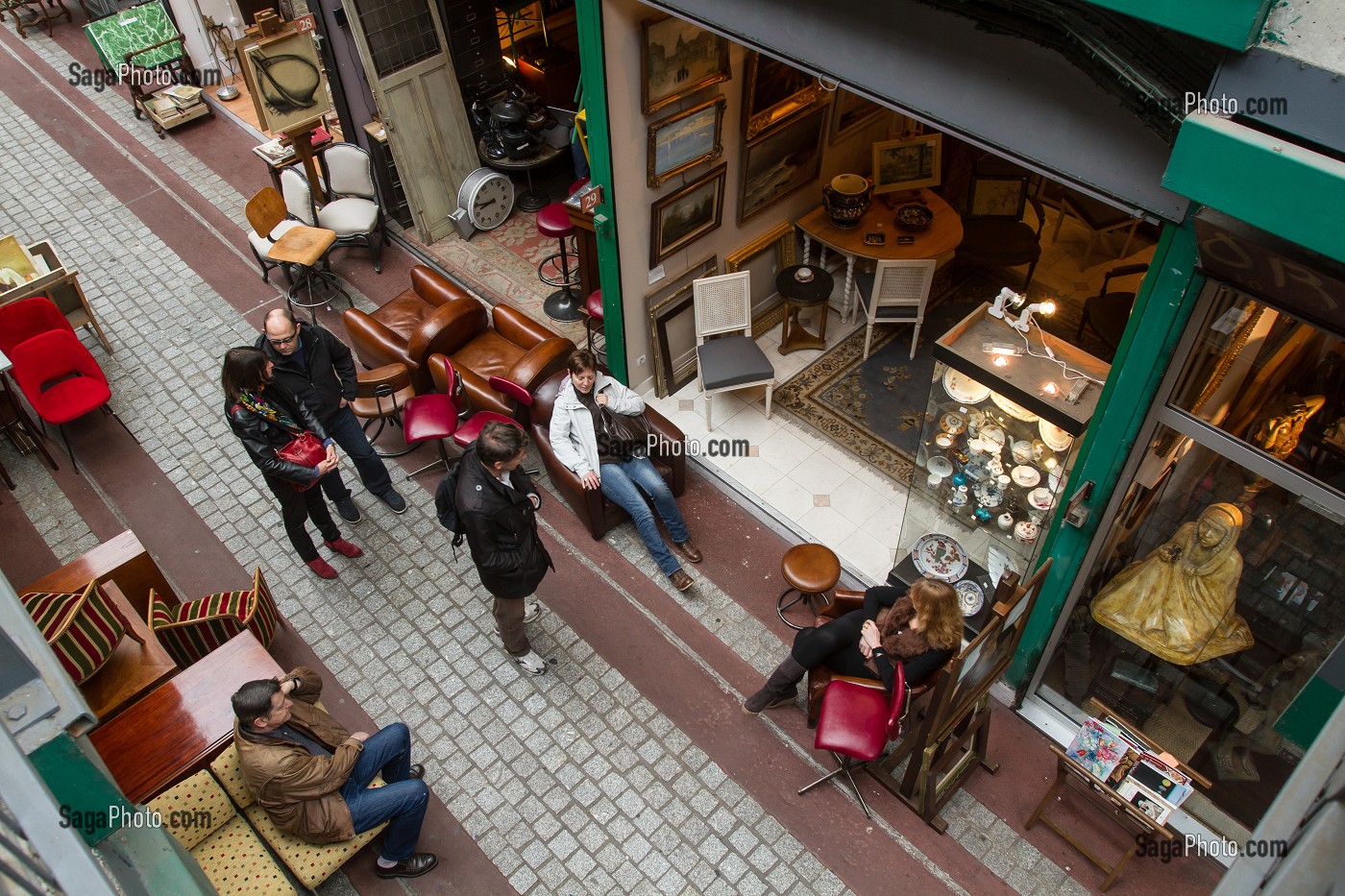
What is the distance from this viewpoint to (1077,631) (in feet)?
18.4

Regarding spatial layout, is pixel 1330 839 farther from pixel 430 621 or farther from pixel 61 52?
pixel 61 52

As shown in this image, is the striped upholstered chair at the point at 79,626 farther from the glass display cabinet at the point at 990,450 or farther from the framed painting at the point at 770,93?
the framed painting at the point at 770,93

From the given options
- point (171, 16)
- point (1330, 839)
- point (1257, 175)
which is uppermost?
point (1257, 175)

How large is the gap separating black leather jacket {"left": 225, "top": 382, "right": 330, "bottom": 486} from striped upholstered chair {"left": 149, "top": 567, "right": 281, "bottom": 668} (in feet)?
2.21

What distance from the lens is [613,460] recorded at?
22.2ft

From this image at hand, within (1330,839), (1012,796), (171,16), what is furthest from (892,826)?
(171,16)

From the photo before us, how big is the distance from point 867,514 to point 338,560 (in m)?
3.89

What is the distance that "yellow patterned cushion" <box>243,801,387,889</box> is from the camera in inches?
195

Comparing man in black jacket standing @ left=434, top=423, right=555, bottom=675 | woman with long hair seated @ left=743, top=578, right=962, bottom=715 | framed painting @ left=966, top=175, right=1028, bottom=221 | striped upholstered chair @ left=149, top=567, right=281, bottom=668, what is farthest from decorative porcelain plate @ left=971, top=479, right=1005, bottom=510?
striped upholstered chair @ left=149, top=567, right=281, bottom=668

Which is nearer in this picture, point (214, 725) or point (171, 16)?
point (214, 725)

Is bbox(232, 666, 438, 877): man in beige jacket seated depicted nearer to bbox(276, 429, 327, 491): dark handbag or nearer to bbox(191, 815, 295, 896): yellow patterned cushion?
bbox(191, 815, 295, 896): yellow patterned cushion

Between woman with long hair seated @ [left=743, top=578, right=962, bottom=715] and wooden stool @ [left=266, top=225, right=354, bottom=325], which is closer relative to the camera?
woman with long hair seated @ [left=743, top=578, right=962, bottom=715]

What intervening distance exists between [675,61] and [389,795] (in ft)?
16.2

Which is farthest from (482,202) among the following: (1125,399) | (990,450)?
(1125,399)
